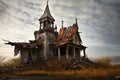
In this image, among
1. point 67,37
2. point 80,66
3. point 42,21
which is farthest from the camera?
point 42,21

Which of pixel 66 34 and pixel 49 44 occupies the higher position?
pixel 66 34

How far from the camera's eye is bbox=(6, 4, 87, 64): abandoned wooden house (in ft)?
135

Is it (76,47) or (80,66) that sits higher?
(76,47)

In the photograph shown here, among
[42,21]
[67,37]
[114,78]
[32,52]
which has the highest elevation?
[42,21]

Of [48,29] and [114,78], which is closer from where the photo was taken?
[114,78]

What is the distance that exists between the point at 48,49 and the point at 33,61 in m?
4.68

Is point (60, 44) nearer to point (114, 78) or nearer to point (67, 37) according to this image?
point (67, 37)

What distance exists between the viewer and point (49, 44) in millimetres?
42750

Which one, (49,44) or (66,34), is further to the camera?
(66,34)

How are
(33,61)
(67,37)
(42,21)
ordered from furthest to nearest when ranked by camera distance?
(42,21) → (67,37) → (33,61)

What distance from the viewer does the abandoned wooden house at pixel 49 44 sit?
1614 inches

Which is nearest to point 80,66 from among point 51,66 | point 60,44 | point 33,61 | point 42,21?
point 51,66

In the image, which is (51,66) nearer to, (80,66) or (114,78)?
(80,66)

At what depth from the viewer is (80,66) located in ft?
106
